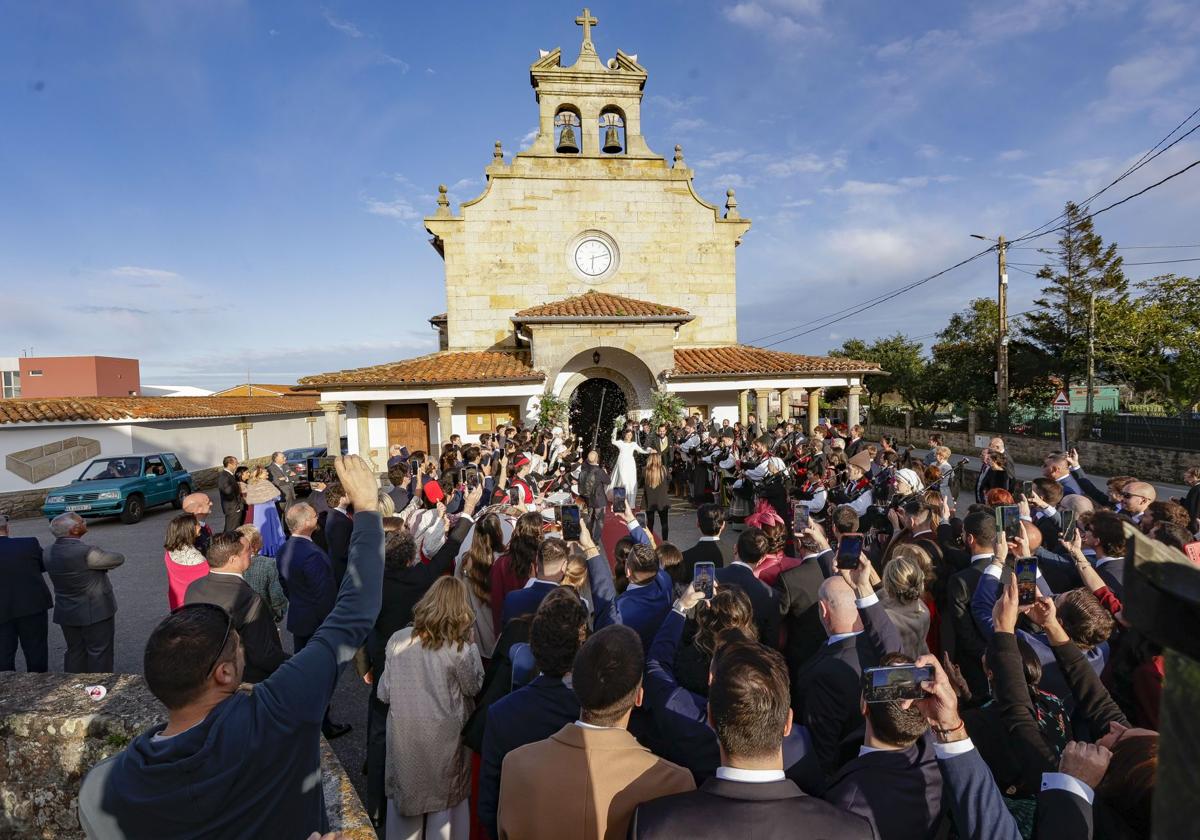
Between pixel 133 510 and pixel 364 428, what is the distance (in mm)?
5720

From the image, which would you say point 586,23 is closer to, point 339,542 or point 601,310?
point 601,310

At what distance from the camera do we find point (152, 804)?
5.18ft

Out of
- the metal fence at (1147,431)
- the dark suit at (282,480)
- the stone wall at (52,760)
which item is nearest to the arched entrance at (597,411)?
the dark suit at (282,480)

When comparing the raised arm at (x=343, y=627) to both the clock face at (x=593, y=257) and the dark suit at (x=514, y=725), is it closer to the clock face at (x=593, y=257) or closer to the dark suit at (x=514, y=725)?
the dark suit at (x=514, y=725)

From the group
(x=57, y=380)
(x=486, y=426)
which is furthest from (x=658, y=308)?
(x=57, y=380)

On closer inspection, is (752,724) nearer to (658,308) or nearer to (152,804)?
(152,804)

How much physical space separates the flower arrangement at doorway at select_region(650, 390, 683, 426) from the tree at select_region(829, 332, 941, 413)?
1833cm

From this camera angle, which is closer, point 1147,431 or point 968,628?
point 968,628

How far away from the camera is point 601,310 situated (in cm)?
1662

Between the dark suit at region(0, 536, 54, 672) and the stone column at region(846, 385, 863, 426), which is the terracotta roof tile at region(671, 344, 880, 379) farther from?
the dark suit at region(0, 536, 54, 672)

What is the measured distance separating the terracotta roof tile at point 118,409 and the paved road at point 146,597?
3.30 m

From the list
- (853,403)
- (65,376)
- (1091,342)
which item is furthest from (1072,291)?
(65,376)

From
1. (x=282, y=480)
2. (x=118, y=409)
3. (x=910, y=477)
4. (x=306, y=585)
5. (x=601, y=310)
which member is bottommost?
(x=306, y=585)

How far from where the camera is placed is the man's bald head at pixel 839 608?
113 inches
